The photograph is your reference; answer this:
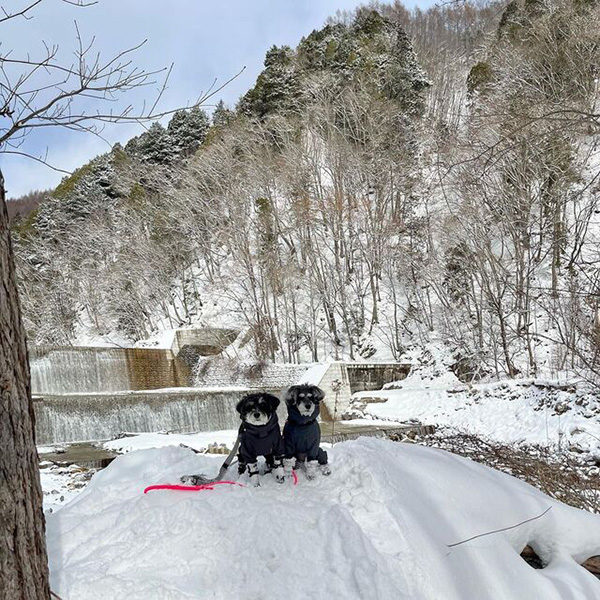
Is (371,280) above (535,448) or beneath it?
above

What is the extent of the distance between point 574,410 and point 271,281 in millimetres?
11721

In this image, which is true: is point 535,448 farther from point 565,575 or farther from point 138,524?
point 138,524

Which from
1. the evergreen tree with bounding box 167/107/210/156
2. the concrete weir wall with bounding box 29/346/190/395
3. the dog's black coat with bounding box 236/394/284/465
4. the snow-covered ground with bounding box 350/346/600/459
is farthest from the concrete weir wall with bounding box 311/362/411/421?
the evergreen tree with bounding box 167/107/210/156

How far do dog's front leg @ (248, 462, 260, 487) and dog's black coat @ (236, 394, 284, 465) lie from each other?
0.02m

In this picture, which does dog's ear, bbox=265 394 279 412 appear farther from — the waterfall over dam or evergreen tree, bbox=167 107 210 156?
evergreen tree, bbox=167 107 210 156

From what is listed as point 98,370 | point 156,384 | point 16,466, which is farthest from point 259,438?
point 156,384

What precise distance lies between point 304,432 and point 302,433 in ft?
0.06

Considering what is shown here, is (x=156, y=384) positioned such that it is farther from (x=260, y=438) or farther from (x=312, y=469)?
(x=312, y=469)

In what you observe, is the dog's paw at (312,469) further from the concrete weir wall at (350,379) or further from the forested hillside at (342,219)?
the forested hillside at (342,219)

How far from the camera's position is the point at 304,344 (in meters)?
20.0

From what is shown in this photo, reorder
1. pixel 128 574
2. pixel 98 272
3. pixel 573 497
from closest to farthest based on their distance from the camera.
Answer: pixel 128 574, pixel 573 497, pixel 98 272

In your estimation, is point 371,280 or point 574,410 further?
point 371,280

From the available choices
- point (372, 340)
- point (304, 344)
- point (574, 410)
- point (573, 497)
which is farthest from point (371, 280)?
point (573, 497)

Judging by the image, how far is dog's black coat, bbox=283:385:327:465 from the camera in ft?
9.04
